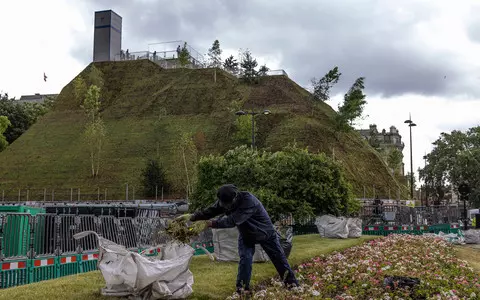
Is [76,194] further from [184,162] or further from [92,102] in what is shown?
[92,102]

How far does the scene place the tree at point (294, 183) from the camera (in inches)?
866

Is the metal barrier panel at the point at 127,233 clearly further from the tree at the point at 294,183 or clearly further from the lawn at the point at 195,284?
the tree at the point at 294,183

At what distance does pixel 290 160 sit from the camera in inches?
914

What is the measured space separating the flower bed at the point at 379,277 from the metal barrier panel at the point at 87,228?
5524 millimetres

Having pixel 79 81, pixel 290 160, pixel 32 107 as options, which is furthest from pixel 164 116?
pixel 290 160

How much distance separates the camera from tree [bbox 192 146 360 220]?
72.1 feet

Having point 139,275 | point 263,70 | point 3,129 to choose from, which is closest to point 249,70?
point 263,70

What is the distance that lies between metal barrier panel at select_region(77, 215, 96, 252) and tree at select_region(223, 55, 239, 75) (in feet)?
268

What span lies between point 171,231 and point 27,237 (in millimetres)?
4635

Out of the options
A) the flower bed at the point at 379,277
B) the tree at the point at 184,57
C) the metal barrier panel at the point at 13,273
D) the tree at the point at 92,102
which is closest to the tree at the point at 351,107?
the tree at the point at 184,57

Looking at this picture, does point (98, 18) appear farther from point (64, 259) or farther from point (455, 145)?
point (64, 259)

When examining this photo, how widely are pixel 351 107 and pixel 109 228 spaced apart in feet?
201

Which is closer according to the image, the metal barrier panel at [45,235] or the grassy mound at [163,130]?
the metal barrier panel at [45,235]

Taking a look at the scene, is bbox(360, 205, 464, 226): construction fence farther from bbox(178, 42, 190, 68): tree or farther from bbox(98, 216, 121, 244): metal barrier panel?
bbox(178, 42, 190, 68): tree
